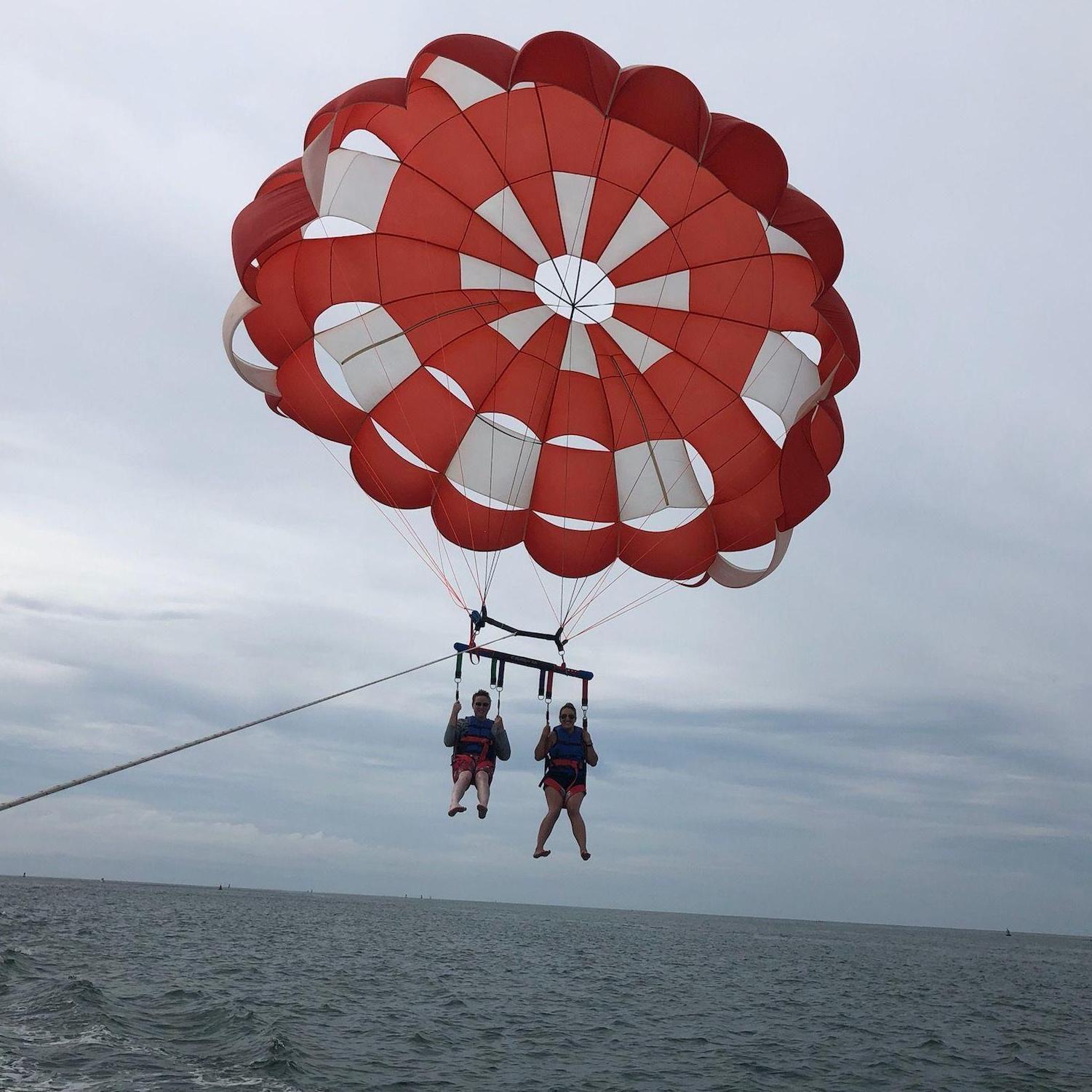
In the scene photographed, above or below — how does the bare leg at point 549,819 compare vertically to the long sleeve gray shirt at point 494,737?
below

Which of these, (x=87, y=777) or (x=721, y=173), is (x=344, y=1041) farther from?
(x=721, y=173)

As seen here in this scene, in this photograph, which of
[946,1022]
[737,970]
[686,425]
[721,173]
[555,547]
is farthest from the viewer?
[737,970]

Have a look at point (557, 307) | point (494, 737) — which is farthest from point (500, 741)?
point (557, 307)

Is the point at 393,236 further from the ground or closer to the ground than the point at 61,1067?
further from the ground

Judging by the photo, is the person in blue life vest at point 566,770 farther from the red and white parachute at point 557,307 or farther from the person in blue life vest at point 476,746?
the red and white parachute at point 557,307

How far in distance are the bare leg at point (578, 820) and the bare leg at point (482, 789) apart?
91 cm

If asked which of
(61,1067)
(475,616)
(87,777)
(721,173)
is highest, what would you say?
(721,173)

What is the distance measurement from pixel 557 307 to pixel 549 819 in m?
5.55

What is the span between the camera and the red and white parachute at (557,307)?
351 inches

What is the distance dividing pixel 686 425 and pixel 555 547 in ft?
7.35

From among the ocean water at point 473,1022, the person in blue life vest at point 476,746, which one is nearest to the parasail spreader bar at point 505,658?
the person in blue life vest at point 476,746

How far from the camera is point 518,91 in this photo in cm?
936

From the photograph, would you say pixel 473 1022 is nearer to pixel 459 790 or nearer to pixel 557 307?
pixel 459 790

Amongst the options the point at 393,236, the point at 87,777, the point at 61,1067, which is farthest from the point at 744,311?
the point at 61,1067
